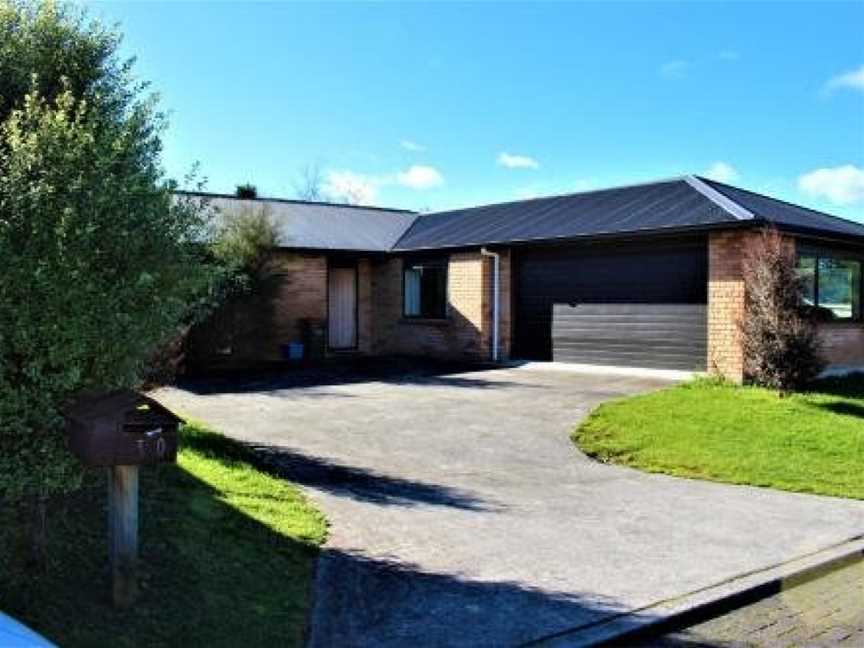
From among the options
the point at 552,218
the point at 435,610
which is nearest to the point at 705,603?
the point at 435,610

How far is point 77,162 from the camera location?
4562 millimetres

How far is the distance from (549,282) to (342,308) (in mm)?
6639

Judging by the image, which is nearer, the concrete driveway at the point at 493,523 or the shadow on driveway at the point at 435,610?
the shadow on driveway at the point at 435,610

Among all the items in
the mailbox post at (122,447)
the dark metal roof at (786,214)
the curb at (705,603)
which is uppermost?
the dark metal roof at (786,214)

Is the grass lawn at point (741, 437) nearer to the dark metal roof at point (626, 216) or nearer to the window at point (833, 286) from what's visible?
the window at point (833, 286)

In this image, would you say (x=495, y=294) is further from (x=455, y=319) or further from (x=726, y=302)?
(x=726, y=302)

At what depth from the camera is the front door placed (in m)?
23.2

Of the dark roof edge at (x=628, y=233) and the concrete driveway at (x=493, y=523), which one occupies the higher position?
the dark roof edge at (x=628, y=233)

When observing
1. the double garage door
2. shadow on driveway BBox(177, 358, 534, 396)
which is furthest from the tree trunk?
the double garage door

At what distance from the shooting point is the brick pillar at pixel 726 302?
48.7ft

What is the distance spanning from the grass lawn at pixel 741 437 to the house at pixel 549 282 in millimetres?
2253

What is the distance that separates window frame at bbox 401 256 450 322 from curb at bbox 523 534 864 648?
15.2 meters

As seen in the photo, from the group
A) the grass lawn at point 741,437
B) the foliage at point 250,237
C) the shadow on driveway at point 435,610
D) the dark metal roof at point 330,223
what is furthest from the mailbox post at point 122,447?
the dark metal roof at point 330,223

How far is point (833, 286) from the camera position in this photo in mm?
17359
